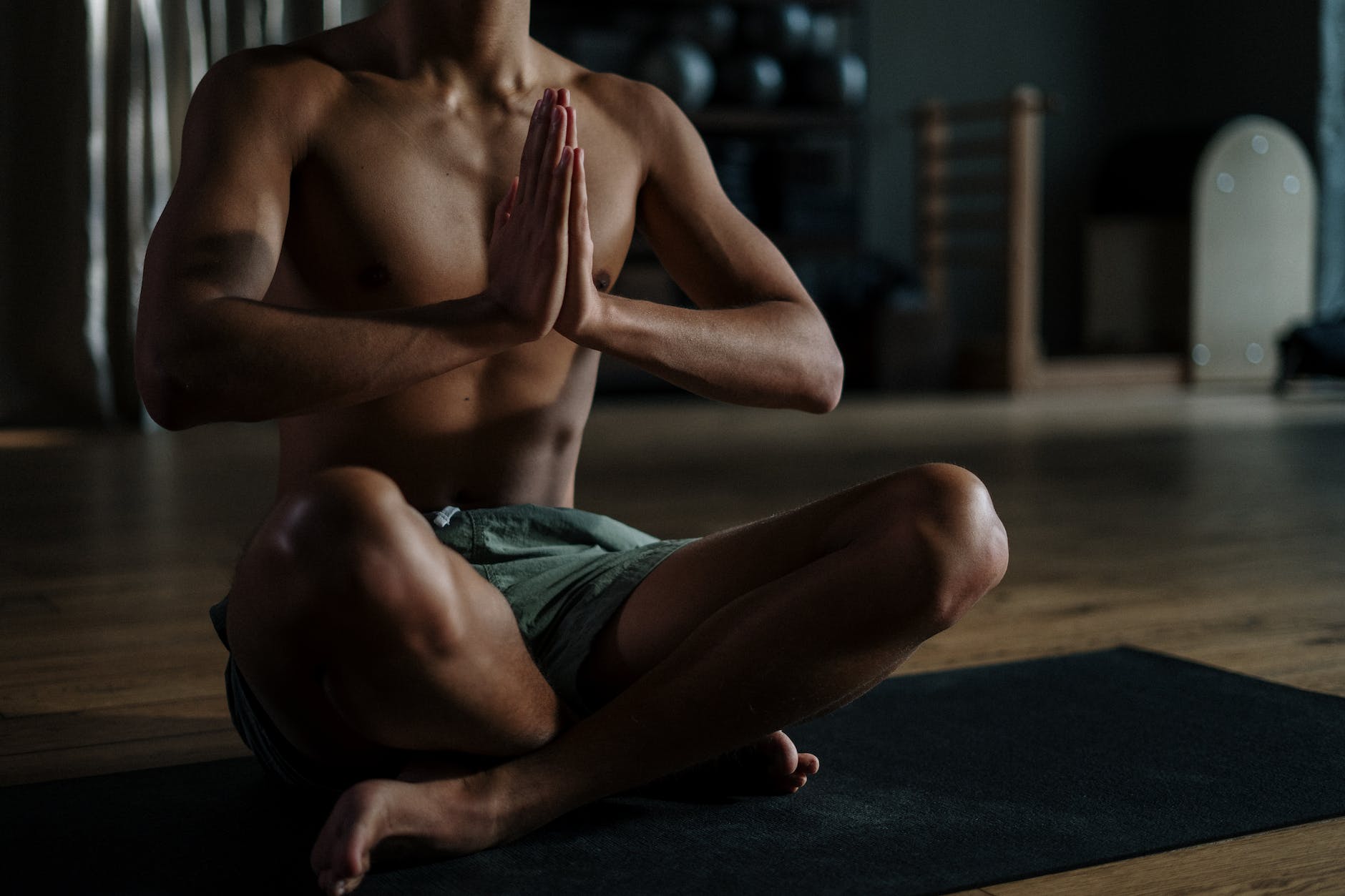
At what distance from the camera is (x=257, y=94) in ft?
3.52

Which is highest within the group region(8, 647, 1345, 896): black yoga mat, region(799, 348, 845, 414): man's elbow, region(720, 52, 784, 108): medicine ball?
region(720, 52, 784, 108): medicine ball

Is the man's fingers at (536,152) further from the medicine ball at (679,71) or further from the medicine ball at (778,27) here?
the medicine ball at (778,27)

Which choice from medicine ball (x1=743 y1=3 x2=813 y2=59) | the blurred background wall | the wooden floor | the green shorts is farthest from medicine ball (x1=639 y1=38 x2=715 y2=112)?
the green shorts

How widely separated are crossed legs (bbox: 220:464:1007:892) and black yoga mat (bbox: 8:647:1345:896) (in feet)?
0.16

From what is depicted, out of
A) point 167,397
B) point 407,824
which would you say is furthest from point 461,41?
point 407,824

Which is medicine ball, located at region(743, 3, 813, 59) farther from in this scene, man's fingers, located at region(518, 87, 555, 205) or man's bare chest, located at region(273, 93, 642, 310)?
man's fingers, located at region(518, 87, 555, 205)

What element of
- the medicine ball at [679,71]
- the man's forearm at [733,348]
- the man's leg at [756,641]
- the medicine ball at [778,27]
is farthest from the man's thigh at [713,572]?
the medicine ball at [778,27]

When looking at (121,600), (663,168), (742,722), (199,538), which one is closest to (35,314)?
(199,538)

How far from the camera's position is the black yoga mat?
940 millimetres

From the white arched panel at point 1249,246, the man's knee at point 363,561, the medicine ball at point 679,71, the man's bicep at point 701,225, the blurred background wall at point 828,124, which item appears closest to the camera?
the man's knee at point 363,561

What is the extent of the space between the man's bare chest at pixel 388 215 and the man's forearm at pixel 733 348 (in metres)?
0.15

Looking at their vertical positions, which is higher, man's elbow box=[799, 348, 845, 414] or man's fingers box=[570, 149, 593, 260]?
man's fingers box=[570, 149, 593, 260]

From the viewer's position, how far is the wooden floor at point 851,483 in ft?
4.31

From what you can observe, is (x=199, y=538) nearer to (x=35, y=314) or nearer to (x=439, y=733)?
(x=439, y=733)
